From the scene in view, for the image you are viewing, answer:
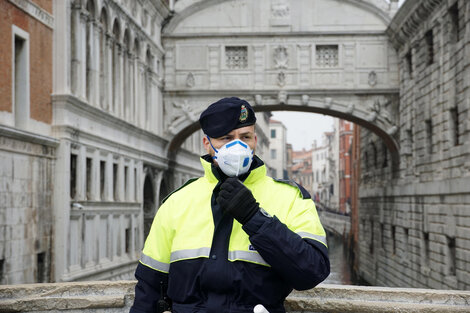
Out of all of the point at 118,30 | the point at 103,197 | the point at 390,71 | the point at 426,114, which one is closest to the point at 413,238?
the point at 426,114

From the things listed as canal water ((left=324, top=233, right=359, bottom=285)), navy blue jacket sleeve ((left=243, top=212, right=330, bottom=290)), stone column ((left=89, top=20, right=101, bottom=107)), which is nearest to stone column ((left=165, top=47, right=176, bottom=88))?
stone column ((left=89, top=20, right=101, bottom=107))

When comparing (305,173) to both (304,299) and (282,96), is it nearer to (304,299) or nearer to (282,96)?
(282,96)

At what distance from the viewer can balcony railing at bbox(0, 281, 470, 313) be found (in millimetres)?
4578

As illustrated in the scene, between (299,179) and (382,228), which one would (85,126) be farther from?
(299,179)

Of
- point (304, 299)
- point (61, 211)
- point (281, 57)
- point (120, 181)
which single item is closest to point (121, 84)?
point (120, 181)

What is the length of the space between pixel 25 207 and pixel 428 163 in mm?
10530

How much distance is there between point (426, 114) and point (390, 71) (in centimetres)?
437

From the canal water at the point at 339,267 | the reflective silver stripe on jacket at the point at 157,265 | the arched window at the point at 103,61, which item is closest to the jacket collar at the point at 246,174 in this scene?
the reflective silver stripe on jacket at the point at 157,265

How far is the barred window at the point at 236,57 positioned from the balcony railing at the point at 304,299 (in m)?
18.6

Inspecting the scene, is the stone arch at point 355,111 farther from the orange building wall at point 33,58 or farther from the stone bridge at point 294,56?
the orange building wall at point 33,58

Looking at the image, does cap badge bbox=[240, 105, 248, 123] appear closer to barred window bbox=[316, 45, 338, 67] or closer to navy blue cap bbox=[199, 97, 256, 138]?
navy blue cap bbox=[199, 97, 256, 138]

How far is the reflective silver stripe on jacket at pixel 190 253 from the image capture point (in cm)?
300

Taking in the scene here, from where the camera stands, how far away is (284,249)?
278 centimetres

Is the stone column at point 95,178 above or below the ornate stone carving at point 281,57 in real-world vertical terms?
below
